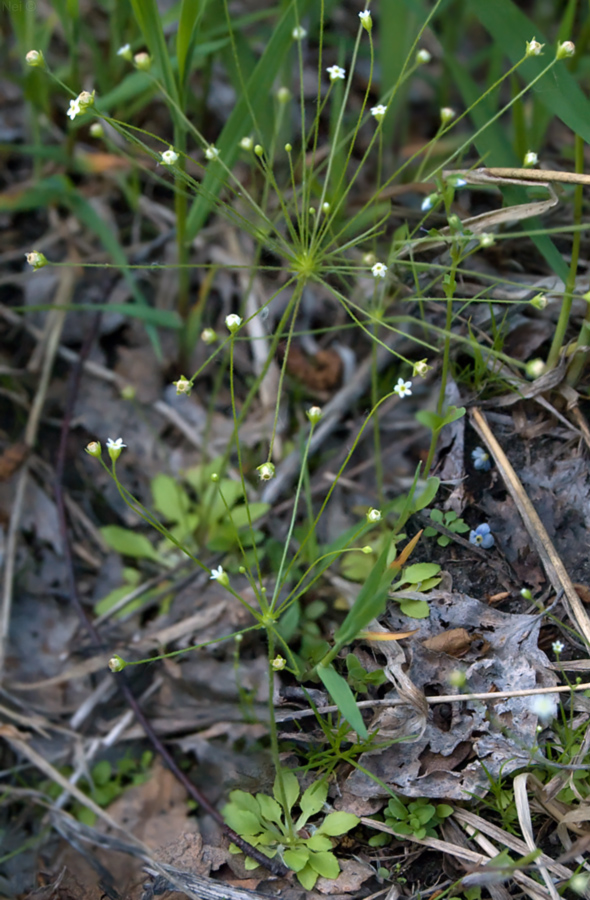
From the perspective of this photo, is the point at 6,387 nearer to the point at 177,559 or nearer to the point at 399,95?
the point at 177,559

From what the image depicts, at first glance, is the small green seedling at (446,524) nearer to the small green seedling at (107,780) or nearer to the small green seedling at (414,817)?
the small green seedling at (414,817)

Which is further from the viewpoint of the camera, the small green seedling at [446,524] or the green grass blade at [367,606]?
the small green seedling at [446,524]

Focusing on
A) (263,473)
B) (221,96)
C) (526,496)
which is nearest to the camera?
(263,473)

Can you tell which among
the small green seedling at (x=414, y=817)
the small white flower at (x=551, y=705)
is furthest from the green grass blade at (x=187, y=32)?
the small green seedling at (x=414, y=817)

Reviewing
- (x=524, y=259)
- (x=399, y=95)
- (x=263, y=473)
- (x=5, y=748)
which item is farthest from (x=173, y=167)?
(x=5, y=748)

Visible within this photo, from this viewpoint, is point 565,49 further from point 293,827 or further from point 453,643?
point 293,827

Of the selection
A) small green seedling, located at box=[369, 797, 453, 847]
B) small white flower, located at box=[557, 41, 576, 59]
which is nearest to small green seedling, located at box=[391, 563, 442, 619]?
small green seedling, located at box=[369, 797, 453, 847]

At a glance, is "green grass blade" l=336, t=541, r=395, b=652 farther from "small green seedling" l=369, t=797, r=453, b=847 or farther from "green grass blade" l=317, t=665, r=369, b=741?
"small green seedling" l=369, t=797, r=453, b=847
